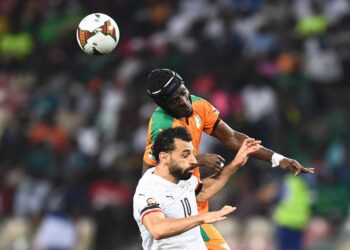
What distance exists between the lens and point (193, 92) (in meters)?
18.0

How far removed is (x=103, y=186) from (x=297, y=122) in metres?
3.33

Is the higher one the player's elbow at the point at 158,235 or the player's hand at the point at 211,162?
the player's hand at the point at 211,162

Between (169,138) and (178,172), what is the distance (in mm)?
291

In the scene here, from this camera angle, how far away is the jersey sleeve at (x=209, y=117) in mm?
9938

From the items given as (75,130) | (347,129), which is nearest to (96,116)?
(75,130)

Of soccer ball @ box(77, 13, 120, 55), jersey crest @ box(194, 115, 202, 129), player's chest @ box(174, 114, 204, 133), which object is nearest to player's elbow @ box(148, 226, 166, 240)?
player's chest @ box(174, 114, 204, 133)

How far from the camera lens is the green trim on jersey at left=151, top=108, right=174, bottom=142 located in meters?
9.41

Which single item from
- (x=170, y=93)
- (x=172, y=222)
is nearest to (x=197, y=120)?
(x=170, y=93)

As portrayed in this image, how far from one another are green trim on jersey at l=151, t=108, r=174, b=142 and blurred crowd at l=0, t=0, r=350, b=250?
21.2 feet

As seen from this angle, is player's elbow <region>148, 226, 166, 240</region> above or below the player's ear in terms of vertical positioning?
below

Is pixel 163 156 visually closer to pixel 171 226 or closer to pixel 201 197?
pixel 171 226

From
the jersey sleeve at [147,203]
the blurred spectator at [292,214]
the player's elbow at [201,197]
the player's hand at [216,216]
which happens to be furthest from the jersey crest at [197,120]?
the blurred spectator at [292,214]

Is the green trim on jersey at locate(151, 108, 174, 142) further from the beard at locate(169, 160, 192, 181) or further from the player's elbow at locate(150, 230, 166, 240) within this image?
the player's elbow at locate(150, 230, 166, 240)

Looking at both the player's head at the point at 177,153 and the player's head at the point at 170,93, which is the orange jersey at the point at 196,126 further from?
the player's head at the point at 177,153
